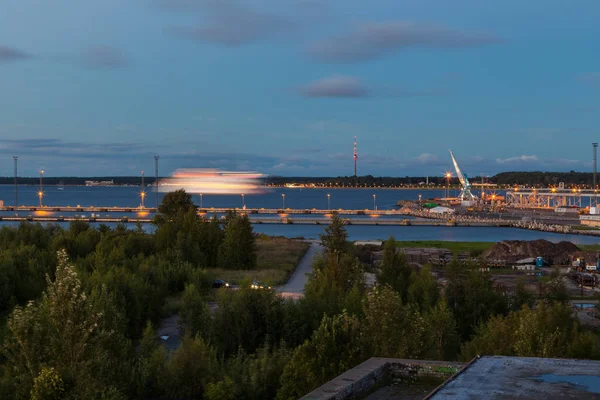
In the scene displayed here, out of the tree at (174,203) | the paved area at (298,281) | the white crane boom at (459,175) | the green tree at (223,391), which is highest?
the white crane boom at (459,175)

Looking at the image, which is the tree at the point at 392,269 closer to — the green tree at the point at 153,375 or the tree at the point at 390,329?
the tree at the point at 390,329

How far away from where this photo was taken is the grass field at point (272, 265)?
93.8 feet

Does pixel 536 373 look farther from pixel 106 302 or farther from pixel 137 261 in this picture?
pixel 137 261

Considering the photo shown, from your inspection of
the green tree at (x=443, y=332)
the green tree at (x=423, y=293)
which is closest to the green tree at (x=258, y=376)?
the green tree at (x=443, y=332)

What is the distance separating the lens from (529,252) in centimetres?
3938

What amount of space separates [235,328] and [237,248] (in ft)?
56.0

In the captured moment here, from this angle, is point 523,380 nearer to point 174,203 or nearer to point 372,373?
point 372,373

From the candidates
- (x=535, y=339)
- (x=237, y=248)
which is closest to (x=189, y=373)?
(x=535, y=339)

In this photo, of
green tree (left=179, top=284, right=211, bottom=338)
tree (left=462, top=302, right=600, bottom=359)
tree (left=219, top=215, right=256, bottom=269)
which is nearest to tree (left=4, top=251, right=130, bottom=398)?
green tree (left=179, top=284, right=211, bottom=338)

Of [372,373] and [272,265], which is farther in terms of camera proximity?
[272,265]

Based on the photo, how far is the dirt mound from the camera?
128 ft

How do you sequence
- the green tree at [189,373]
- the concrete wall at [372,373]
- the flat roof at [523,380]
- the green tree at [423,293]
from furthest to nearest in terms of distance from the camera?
the green tree at [423,293] → the green tree at [189,373] → the concrete wall at [372,373] → the flat roof at [523,380]

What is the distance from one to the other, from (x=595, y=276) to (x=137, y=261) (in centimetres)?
2032

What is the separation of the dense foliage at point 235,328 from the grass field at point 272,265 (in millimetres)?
3017
